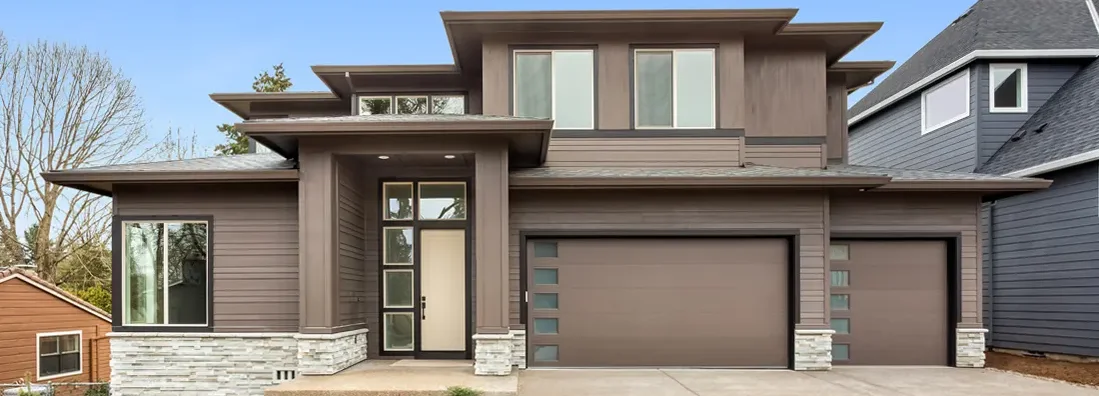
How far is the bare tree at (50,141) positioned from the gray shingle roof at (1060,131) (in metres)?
22.0

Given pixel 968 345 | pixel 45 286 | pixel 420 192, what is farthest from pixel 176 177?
pixel 968 345

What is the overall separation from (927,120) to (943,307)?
5.96m

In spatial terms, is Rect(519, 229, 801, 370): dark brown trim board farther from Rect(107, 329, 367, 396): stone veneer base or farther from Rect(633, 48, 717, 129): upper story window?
Rect(107, 329, 367, 396): stone veneer base

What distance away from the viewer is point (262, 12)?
34219 millimetres

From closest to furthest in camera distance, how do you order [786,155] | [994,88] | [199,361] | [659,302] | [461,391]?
[461,391] → [199,361] → [659,302] → [786,155] → [994,88]

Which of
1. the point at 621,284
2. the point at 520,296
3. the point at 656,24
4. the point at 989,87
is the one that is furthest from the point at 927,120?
the point at 520,296

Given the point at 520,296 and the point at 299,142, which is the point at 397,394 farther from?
the point at 299,142

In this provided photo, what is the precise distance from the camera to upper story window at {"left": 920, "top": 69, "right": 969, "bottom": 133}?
13.1 m

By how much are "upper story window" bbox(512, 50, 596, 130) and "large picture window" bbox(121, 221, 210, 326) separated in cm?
453

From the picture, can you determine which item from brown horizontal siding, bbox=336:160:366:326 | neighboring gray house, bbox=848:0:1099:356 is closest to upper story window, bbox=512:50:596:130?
brown horizontal siding, bbox=336:160:366:326

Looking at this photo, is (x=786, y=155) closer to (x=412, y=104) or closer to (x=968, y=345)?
(x=968, y=345)

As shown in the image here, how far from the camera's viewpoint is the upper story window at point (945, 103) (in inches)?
516

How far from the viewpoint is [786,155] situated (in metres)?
10.3

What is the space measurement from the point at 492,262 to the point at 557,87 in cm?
285
